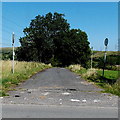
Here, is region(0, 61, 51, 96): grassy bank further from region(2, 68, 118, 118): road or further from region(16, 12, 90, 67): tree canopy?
Answer: region(16, 12, 90, 67): tree canopy

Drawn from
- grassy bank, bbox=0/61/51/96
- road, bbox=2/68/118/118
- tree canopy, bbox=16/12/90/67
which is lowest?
road, bbox=2/68/118/118

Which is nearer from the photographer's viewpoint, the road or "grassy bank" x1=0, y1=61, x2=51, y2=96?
the road

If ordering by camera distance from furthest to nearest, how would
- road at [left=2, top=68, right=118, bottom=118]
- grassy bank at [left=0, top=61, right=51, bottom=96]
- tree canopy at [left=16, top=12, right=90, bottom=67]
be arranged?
tree canopy at [left=16, top=12, right=90, bottom=67]
grassy bank at [left=0, top=61, right=51, bottom=96]
road at [left=2, top=68, right=118, bottom=118]

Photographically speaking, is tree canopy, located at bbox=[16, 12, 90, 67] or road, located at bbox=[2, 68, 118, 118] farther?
tree canopy, located at bbox=[16, 12, 90, 67]

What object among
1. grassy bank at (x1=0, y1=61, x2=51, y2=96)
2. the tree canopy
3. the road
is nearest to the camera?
the road

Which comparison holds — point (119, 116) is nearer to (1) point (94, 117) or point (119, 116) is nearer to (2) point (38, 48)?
(1) point (94, 117)

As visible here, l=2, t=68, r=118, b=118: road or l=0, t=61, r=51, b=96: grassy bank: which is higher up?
l=0, t=61, r=51, b=96: grassy bank

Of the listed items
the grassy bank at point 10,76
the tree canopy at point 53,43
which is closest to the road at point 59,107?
the grassy bank at point 10,76

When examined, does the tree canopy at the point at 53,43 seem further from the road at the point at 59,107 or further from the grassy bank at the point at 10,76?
the road at the point at 59,107

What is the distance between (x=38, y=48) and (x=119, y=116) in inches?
2043

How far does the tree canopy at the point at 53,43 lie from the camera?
185ft

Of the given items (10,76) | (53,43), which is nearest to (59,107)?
(10,76)

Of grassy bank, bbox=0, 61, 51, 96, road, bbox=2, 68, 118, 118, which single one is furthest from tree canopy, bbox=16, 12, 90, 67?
road, bbox=2, 68, 118, 118

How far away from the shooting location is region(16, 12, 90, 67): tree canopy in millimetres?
56500
